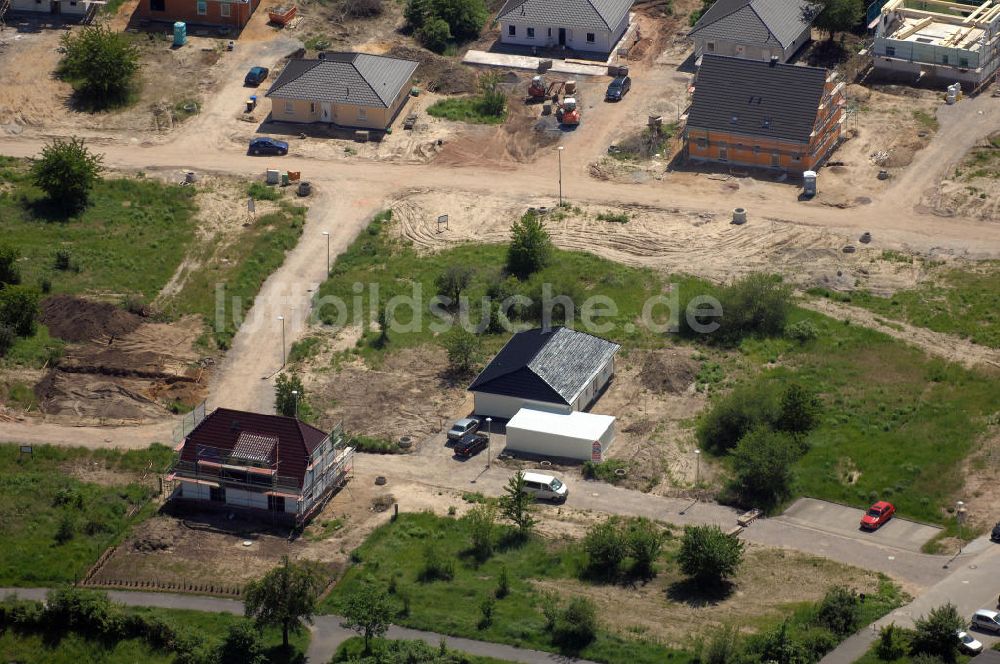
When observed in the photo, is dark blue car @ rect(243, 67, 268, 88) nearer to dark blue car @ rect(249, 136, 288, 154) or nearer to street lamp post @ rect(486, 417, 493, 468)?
dark blue car @ rect(249, 136, 288, 154)

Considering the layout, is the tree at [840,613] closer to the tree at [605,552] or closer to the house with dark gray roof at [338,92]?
the tree at [605,552]

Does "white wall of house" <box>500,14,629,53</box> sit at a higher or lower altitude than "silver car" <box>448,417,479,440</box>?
higher

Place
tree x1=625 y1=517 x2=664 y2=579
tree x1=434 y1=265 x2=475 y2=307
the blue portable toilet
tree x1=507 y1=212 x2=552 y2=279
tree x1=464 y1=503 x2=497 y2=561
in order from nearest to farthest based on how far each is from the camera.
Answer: tree x1=625 y1=517 x2=664 y2=579 → tree x1=464 y1=503 x2=497 y2=561 → tree x1=434 y1=265 x2=475 y2=307 → tree x1=507 y1=212 x2=552 y2=279 → the blue portable toilet

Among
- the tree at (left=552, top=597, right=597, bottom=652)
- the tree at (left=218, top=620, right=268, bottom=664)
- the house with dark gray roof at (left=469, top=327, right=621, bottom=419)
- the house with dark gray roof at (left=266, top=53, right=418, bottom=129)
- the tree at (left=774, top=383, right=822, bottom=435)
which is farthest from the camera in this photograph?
the house with dark gray roof at (left=266, top=53, right=418, bottom=129)

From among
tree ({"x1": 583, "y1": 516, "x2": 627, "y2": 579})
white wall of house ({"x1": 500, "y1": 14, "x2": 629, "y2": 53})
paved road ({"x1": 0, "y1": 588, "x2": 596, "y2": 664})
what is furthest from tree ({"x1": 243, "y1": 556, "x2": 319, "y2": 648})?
white wall of house ({"x1": 500, "y1": 14, "x2": 629, "y2": 53})

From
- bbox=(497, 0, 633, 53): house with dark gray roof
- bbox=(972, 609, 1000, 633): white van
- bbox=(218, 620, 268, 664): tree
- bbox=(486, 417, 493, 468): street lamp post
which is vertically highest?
bbox=(497, 0, 633, 53): house with dark gray roof

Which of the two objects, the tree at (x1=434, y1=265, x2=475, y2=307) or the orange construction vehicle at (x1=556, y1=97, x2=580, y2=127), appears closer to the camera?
the tree at (x1=434, y1=265, x2=475, y2=307)

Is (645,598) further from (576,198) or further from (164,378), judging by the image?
(576,198)

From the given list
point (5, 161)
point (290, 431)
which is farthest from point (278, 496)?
point (5, 161)
